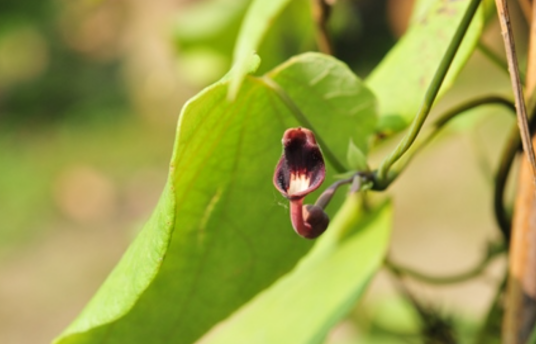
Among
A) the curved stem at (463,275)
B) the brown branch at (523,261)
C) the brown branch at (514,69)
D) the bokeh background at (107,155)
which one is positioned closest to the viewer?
the brown branch at (514,69)

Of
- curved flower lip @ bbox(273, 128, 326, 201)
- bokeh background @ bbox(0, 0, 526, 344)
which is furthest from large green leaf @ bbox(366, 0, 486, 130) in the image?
bokeh background @ bbox(0, 0, 526, 344)

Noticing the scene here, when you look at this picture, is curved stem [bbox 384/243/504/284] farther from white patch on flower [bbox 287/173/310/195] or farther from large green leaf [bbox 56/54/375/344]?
white patch on flower [bbox 287/173/310/195]

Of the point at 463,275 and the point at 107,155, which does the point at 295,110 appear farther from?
the point at 107,155

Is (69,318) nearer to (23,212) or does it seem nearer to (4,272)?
(4,272)

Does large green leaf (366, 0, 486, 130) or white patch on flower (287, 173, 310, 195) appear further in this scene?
large green leaf (366, 0, 486, 130)

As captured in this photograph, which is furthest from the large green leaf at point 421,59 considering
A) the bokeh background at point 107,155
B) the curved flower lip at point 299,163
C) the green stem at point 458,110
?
the bokeh background at point 107,155

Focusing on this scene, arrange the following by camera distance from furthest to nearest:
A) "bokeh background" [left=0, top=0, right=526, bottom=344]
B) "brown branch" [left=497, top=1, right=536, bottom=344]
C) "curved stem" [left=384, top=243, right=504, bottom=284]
Answer: 1. "bokeh background" [left=0, top=0, right=526, bottom=344]
2. "curved stem" [left=384, top=243, right=504, bottom=284]
3. "brown branch" [left=497, top=1, right=536, bottom=344]

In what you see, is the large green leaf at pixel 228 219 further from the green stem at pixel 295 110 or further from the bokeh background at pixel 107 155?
the bokeh background at pixel 107 155
